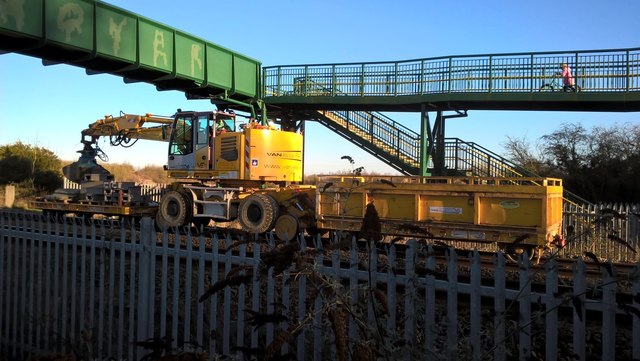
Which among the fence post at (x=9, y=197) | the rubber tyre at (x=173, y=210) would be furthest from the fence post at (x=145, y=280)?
the fence post at (x=9, y=197)

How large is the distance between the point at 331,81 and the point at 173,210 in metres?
10.0

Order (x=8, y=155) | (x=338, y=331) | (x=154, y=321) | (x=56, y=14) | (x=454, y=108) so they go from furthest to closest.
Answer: (x=8, y=155) → (x=454, y=108) → (x=56, y=14) → (x=154, y=321) → (x=338, y=331)

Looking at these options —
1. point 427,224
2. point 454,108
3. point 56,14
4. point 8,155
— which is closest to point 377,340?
point 427,224

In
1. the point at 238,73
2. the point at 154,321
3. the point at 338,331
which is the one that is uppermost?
the point at 238,73

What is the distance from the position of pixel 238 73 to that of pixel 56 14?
878cm

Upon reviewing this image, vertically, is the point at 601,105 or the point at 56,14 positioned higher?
the point at 56,14

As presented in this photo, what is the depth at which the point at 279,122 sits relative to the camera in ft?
86.0

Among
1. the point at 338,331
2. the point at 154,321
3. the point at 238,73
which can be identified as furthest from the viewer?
the point at 238,73

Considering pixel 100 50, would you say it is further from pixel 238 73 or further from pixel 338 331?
pixel 338 331

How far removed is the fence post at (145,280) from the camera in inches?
214

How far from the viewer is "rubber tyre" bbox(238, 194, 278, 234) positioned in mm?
13508

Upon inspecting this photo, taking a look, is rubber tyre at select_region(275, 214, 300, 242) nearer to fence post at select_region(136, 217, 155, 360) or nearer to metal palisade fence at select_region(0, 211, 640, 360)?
metal palisade fence at select_region(0, 211, 640, 360)

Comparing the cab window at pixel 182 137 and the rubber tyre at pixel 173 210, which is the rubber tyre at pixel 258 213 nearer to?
the rubber tyre at pixel 173 210

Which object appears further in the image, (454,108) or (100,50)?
(454,108)
